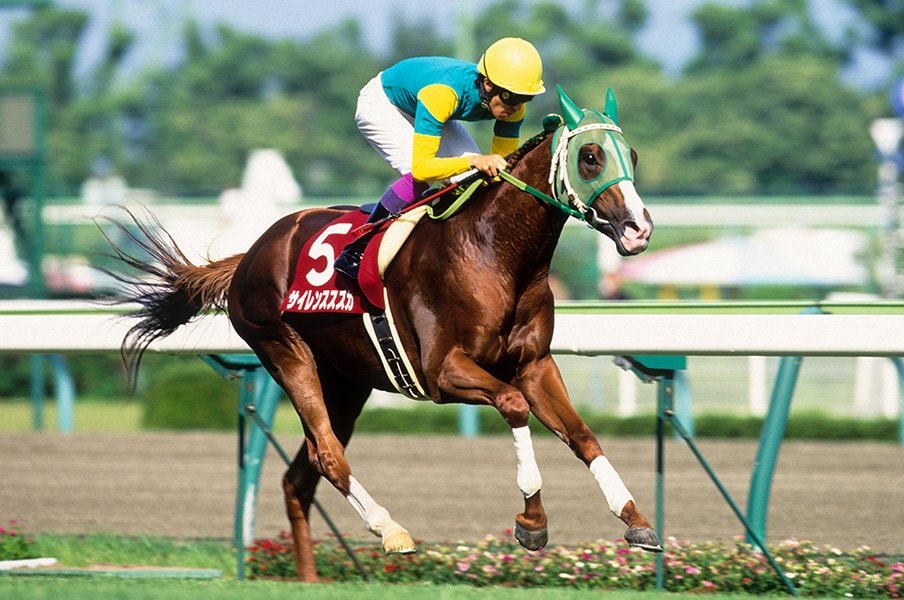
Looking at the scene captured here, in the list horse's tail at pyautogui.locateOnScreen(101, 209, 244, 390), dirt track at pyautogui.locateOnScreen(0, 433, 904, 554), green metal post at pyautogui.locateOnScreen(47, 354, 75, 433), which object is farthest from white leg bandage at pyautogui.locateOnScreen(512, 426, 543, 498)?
green metal post at pyautogui.locateOnScreen(47, 354, 75, 433)

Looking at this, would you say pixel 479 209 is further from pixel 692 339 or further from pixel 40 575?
pixel 40 575

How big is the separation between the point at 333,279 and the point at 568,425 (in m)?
1.02

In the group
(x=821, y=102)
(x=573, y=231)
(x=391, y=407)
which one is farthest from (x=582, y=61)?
(x=391, y=407)

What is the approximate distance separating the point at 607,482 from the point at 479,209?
94 centimetres

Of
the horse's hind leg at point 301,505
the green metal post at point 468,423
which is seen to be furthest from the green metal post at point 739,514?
the green metal post at point 468,423

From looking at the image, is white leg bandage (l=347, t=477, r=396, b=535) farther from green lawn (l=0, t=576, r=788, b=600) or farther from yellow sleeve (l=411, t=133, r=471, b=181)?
yellow sleeve (l=411, t=133, r=471, b=181)

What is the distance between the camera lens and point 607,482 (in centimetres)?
418

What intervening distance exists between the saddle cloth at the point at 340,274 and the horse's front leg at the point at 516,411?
1.51 ft

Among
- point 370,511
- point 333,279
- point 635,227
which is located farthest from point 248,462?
point 635,227

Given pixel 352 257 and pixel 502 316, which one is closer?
pixel 502 316

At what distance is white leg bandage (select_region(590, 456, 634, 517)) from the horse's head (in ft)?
2.10

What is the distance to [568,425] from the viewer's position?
169 inches

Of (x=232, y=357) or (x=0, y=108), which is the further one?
(x=0, y=108)

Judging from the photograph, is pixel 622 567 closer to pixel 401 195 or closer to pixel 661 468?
pixel 661 468
